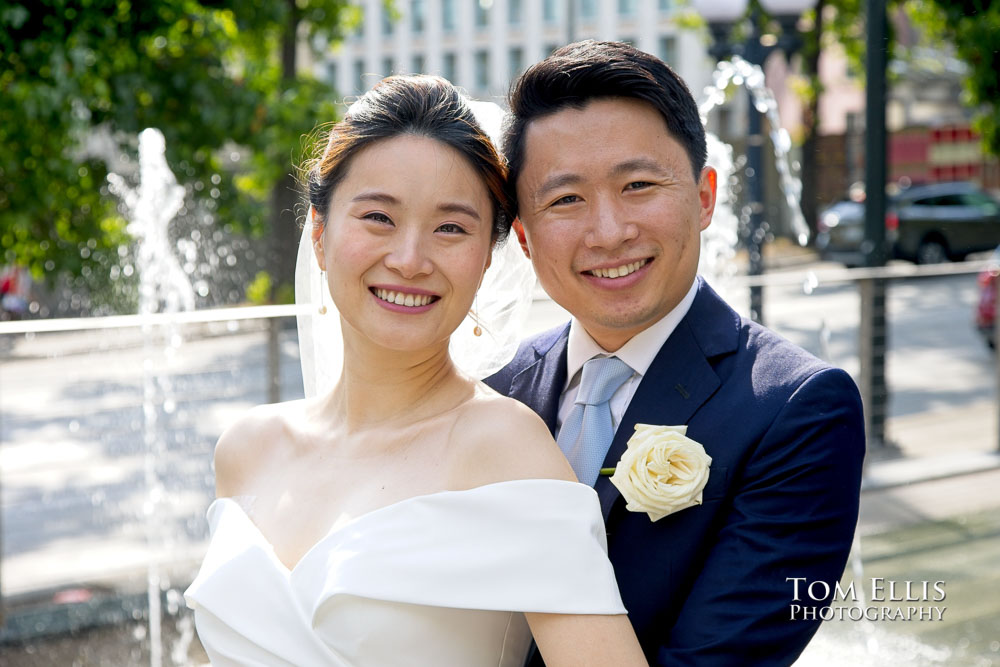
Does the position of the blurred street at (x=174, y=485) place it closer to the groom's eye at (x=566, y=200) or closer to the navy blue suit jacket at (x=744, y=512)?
the navy blue suit jacket at (x=744, y=512)

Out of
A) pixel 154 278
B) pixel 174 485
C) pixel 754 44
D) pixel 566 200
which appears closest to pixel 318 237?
pixel 566 200

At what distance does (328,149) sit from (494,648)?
1.01 meters

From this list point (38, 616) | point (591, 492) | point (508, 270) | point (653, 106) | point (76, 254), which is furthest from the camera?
point (76, 254)

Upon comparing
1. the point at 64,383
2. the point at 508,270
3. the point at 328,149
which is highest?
the point at 328,149

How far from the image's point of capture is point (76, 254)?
6.28 metres

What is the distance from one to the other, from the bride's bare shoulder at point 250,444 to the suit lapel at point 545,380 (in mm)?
496

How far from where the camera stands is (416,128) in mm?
2141

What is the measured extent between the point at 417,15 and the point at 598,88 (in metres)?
51.9

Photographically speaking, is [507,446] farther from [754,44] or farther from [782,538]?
[754,44]

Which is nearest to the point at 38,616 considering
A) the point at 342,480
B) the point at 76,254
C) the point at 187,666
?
the point at 187,666

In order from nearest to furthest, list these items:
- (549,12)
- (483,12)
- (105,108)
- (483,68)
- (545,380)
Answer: (545,380)
(105,108)
(549,12)
(483,12)
(483,68)

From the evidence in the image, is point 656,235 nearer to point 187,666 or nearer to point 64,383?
point 187,666

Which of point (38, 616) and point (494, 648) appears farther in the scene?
point (38, 616)

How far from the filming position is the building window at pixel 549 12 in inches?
1983
